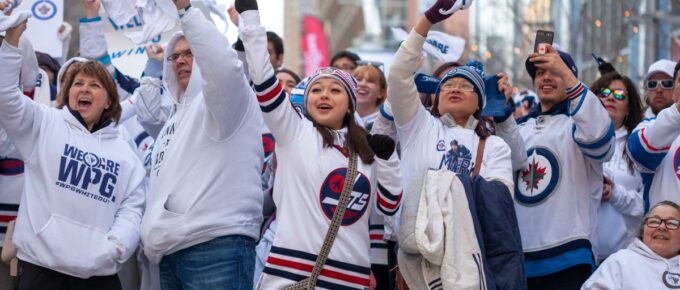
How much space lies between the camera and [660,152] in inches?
331

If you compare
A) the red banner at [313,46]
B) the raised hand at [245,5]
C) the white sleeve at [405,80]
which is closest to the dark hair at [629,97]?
the white sleeve at [405,80]

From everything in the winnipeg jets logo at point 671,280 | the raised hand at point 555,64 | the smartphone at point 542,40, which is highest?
the smartphone at point 542,40

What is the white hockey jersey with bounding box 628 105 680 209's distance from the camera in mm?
8258

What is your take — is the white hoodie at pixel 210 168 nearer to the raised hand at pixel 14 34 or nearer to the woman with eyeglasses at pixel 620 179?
the raised hand at pixel 14 34

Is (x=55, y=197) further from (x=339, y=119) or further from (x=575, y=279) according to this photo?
(x=575, y=279)

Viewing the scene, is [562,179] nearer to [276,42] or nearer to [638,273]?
[638,273]

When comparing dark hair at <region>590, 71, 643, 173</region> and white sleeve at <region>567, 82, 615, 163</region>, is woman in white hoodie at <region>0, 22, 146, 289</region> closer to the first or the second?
white sleeve at <region>567, 82, 615, 163</region>

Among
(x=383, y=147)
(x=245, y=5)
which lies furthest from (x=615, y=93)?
(x=245, y=5)

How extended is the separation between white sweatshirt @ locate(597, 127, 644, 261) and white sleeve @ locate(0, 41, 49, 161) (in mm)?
4058

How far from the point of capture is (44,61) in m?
9.93

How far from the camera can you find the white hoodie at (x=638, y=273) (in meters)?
8.05

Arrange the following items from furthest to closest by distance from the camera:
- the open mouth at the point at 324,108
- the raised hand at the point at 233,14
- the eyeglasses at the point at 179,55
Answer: the eyeglasses at the point at 179,55, the raised hand at the point at 233,14, the open mouth at the point at 324,108

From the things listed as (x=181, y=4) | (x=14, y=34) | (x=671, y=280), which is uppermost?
(x=181, y=4)

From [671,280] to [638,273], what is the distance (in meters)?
0.21
